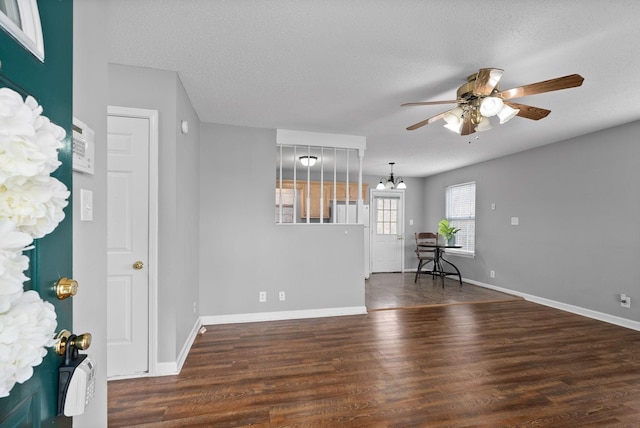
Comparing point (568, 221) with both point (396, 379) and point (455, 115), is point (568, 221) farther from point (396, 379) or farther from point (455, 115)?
point (396, 379)

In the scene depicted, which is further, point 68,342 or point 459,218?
point 459,218

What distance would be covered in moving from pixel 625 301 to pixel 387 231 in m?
4.41

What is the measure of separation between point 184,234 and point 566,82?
3175 mm

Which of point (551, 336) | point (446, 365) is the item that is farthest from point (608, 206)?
point (446, 365)

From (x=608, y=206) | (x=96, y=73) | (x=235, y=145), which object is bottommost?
(x=608, y=206)

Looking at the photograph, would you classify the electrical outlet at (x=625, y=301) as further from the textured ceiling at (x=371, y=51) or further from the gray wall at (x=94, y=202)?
the gray wall at (x=94, y=202)

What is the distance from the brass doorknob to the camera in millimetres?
695

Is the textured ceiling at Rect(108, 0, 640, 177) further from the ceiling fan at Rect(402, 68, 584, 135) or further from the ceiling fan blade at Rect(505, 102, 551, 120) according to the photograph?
the ceiling fan blade at Rect(505, 102, 551, 120)

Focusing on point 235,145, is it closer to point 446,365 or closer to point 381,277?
point 446,365

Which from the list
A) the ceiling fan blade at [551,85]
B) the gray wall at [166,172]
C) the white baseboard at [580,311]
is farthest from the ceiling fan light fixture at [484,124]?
the white baseboard at [580,311]

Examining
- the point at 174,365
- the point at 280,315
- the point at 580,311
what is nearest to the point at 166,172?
the point at 174,365

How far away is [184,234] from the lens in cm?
279

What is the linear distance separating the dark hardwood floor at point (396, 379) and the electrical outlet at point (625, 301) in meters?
0.30

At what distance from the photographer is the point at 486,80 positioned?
227 centimetres
